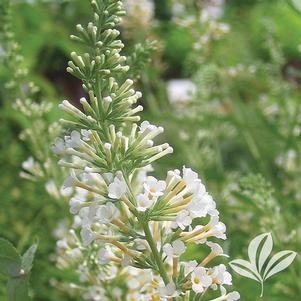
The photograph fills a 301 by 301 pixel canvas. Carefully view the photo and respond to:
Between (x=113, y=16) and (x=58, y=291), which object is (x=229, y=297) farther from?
(x=58, y=291)

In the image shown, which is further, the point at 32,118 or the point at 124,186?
the point at 32,118

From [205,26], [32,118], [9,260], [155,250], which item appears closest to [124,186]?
[155,250]

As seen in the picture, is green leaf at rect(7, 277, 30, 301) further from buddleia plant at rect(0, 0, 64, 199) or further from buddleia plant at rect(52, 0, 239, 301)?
buddleia plant at rect(0, 0, 64, 199)

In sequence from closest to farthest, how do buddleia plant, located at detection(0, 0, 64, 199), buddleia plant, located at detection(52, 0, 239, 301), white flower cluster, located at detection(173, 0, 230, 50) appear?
buddleia plant, located at detection(52, 0, 239, 301)
buddleia plant, located at detection(0, 0, 64, 199)
white flower cluster, located at detection(173, 0, 230, 50)

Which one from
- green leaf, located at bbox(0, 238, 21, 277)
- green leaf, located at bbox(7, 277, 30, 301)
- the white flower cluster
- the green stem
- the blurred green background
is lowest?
the blurred green background

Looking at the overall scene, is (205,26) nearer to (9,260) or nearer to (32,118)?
(32,118)

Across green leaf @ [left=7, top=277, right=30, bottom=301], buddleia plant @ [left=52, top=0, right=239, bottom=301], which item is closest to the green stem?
buddleia plant @ [left=52, top=0, right=239, bottom=301]

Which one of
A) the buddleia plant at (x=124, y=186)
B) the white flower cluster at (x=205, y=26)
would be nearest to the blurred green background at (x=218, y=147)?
the white flower cluster at (x=205, y=26)
